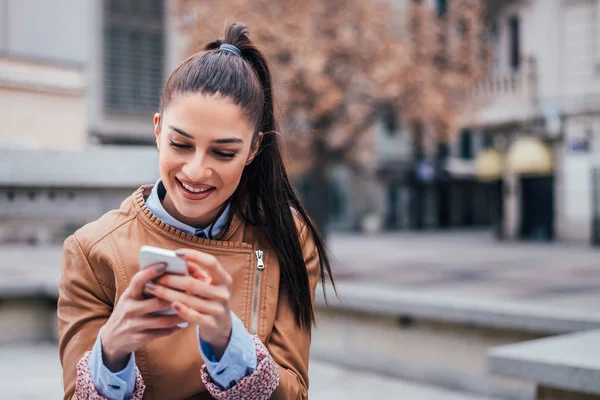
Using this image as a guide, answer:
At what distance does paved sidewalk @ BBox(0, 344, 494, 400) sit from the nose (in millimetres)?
3355

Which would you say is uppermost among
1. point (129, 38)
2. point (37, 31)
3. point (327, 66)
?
point (129, 38)

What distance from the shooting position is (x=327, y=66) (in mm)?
10438

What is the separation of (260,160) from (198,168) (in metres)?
0.31

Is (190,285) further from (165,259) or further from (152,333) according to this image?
(152,333)

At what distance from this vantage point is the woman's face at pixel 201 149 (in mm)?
1541

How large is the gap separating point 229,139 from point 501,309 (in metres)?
3.89

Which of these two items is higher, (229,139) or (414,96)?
(414,96)

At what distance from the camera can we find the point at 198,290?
1311 mm

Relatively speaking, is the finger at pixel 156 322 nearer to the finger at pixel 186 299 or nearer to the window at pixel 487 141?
the finger at pixel 186 299

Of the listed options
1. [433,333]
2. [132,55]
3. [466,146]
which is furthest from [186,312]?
[466,146]

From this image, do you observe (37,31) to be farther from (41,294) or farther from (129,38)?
(129,38)

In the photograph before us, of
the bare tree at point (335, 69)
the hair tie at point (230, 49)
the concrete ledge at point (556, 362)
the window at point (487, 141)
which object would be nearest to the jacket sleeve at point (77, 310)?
the hair tie at point (230, 49)

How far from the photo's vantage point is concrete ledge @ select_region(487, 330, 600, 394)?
125 inches

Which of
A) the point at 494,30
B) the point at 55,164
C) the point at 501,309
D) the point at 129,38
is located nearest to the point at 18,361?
the point at 55,164
